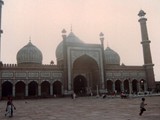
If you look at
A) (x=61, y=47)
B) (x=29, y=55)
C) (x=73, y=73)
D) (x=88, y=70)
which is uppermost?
(x=61, y=47)

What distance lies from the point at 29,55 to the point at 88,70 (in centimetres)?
882

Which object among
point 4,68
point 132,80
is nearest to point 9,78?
point 4,68

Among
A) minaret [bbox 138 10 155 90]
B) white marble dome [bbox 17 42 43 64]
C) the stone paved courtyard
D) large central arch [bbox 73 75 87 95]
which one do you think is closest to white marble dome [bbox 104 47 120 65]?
minaret [bbox 138 10 155 90]

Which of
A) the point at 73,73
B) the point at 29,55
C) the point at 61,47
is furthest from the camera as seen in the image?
the point at 61,47

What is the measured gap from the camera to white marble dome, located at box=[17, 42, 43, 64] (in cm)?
3150

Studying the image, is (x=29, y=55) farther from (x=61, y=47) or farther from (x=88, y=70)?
(x=88, y=70)

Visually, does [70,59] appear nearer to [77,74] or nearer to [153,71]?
[77,74]

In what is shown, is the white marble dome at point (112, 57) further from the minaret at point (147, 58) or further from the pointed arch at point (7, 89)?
the pointed arch at point (7, 89)

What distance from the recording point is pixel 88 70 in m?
32.3

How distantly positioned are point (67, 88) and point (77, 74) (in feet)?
12.8

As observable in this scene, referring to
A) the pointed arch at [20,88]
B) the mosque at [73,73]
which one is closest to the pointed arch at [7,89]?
the mosque at [73,73]

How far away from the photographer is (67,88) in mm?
27953

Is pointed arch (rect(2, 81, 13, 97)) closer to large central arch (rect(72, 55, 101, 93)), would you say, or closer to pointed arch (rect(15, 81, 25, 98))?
pointed arch (rect(15, 81, 25, 98))

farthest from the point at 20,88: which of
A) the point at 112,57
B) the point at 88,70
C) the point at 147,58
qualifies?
the point at 147,58
